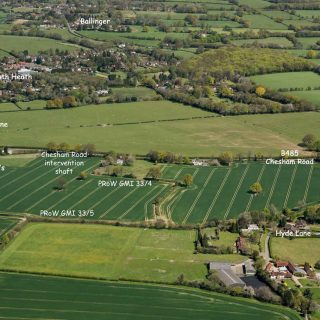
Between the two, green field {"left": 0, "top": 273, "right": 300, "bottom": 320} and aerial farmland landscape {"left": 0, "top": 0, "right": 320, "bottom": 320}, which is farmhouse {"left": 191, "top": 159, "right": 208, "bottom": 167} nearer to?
aerial farmland landscape {"left": 0, "top": 0, "right": 320, "bottom": 320}

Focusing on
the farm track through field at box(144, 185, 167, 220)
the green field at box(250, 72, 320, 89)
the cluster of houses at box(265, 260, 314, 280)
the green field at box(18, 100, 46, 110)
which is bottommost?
the green field at box(250, 72, 320, 89)

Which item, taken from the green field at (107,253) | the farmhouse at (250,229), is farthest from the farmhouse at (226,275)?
the farmhouse at (250,229)

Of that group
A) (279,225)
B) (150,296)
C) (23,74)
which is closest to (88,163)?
(279,225)

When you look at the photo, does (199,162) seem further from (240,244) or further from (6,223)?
(6,223)

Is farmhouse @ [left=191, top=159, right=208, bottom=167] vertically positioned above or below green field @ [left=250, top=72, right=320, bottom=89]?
above

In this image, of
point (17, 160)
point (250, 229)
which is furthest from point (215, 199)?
point (17, 160)

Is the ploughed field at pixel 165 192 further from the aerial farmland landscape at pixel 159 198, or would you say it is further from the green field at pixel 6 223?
the green field at pixel 6 223

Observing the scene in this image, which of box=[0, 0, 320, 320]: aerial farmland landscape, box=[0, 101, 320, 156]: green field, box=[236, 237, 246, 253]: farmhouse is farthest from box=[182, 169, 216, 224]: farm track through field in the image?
box=[0, 101, 320, 156]: green field
